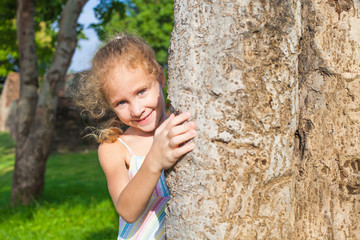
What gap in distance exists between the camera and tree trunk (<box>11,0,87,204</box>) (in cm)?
633

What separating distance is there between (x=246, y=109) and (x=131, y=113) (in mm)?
791

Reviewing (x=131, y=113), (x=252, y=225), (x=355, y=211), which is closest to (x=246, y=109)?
(x=252, y=225)

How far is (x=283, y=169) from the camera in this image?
56.8 inches

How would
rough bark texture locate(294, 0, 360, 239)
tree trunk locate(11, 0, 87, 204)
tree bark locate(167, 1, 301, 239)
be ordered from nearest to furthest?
tree bark locate(167, 1, 301, 239) → rough bark texture locate(294, 0, 360, 239) → tree trunk locate(11, 0, 87, 204)

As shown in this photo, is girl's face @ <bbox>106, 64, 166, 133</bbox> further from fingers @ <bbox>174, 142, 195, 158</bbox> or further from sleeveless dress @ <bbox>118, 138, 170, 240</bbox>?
fingers @ <bbox>174, 142, 195, 158</bbox>

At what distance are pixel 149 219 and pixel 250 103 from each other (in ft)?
3.67

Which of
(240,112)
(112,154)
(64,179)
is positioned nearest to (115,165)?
(112,154)

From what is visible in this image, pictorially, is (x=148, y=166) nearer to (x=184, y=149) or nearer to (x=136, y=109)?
(x=184, y=149)

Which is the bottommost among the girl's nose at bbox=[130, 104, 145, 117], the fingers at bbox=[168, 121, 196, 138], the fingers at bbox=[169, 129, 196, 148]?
the girl's nose at bbox=[130, 104, 145, 117]

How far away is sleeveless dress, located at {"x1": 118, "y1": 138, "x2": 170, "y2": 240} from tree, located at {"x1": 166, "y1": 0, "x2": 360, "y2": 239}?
65cm

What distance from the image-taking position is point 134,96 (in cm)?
201

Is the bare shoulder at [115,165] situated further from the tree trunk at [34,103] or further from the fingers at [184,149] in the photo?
the tree trunk at [34,103]

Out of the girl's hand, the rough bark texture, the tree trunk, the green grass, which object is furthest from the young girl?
the tree trunk

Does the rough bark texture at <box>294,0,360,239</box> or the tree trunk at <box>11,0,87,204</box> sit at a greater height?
the rough bark texture at <box>294,0,360,239</box>
